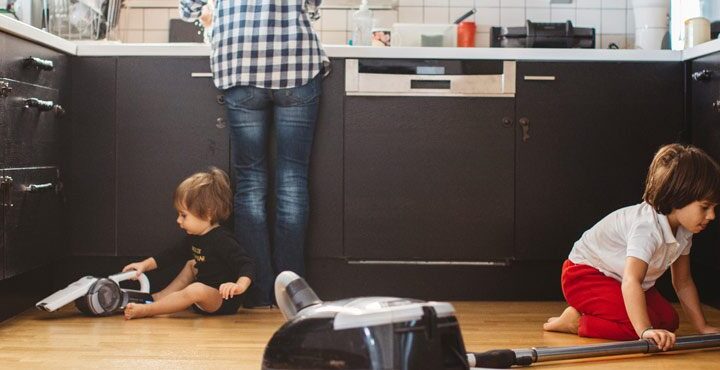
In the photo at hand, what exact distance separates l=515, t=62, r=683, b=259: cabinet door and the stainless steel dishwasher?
65mm

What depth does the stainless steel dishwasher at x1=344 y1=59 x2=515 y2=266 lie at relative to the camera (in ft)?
10.5

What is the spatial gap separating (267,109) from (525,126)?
88 cm

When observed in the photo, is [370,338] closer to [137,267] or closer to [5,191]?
[5,191]

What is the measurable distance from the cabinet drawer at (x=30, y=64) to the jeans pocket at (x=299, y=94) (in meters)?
0.71

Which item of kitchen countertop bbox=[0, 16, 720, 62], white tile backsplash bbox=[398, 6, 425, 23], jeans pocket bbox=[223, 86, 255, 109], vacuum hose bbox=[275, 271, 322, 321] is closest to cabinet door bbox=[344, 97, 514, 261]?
kitchen countertop bbox=[0, 16, 720, 62]

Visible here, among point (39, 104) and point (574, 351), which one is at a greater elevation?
point (39, 104)

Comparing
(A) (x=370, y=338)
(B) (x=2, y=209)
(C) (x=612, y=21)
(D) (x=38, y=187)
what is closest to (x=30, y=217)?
(D) (x=38, y=187)

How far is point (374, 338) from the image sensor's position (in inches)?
54.2

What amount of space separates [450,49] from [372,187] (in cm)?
54

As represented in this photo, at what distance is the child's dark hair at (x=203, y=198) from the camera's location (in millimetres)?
2975

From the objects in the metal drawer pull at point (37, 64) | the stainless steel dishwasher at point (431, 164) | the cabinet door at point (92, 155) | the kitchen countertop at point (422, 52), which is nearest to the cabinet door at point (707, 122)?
→ the kitchen countertop at point (422, 52)

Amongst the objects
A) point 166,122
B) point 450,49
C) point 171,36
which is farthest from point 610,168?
point 171,36

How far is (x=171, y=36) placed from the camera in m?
3.82

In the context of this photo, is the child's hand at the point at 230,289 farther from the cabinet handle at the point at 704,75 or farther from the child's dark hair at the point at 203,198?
the cabinet handle at the point at 704,75
